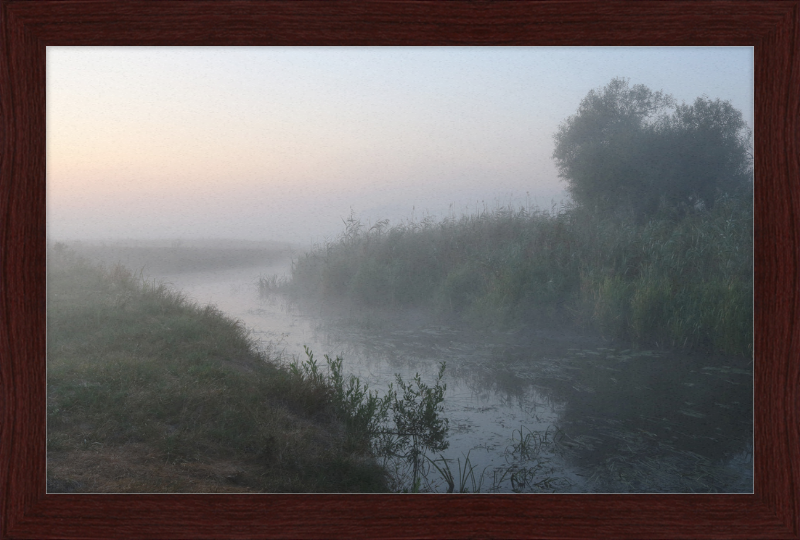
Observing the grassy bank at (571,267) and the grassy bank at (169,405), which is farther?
the grassy bank at (571,267)

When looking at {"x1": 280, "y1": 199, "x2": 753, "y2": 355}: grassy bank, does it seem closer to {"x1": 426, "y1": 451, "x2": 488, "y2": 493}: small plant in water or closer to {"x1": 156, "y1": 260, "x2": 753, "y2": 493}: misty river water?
{"x1": 156, "y1": 260, "x2": 753, "y2": 493}: misty river water

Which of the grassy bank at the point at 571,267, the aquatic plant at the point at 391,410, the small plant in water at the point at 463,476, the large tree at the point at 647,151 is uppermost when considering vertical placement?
the large tree at the point at 647,151

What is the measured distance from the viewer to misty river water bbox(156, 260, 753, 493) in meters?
1.88

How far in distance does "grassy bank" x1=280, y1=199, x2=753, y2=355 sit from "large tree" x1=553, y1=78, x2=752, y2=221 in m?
0.08

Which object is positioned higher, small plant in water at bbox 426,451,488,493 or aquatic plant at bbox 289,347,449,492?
aquatic plant at bbox 289,347,449,492

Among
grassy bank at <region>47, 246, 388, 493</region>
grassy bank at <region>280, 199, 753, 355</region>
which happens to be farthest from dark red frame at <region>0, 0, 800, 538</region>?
grassy bank at <region>280, 199, 753, 355</region>

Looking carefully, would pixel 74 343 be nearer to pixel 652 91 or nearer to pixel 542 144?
pixel 542 144

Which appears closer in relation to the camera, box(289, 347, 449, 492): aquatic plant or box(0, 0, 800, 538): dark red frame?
box(0, 0, 800, 538): dark red frame

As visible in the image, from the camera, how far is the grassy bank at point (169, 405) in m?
1.84
